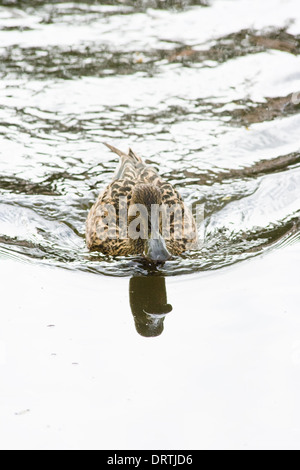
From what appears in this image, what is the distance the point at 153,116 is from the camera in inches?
392

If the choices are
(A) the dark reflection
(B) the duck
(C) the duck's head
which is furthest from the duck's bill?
(A) the dark reflection

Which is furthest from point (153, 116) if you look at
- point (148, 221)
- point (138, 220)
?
point (148, 221)

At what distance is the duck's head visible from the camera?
6.54 metres

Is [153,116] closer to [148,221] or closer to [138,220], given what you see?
[138,220]

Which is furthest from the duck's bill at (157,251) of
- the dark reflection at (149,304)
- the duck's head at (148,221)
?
the dark reflection at (149,304)

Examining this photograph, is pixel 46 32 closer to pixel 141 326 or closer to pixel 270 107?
pixel 270 107

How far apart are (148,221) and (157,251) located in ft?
1.44

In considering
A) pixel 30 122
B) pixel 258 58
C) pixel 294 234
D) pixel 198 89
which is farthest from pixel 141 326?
pixel 258 58

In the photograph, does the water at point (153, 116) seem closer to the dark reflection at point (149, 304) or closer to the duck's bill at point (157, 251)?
the dark reflection at point (149, 304)

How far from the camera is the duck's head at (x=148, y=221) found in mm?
6543

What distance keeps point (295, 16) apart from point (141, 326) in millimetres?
8290

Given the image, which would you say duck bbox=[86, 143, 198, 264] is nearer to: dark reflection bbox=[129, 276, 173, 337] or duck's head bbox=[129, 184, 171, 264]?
duck's head bbox=[129, 184, 171, 264]

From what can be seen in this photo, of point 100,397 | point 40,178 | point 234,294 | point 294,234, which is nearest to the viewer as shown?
point 100,397

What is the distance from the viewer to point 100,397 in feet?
15.6
